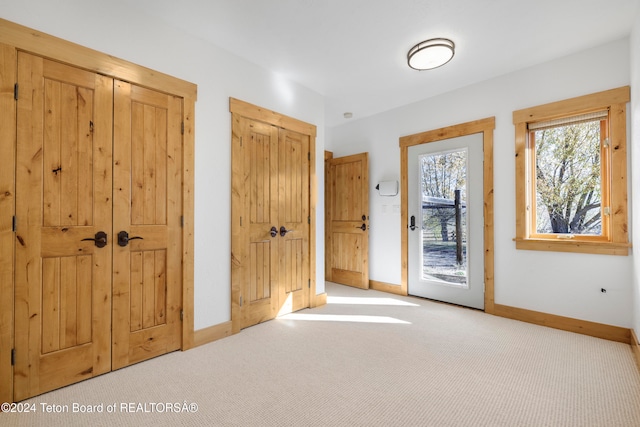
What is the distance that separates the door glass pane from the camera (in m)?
3.78

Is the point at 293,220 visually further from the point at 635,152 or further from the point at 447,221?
the point at 635,152

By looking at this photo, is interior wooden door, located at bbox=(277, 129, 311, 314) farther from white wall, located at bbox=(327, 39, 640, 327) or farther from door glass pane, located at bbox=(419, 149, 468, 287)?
door glass pane, located at bbox=(419, 149, 468, 287)

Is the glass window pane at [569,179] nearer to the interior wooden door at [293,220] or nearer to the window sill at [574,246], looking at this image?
the window sill at [574,246]

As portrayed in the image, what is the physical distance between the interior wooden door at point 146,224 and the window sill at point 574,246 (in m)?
3.46

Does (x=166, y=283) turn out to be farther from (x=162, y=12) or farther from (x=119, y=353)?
(x=162, y=12)

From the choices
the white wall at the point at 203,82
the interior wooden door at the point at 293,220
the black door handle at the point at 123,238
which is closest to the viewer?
the white wall at the point at 203,82

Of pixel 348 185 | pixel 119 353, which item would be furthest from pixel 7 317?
pixel 348 185

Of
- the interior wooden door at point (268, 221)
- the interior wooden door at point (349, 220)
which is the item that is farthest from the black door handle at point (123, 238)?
the interior wooden door at point (349, 220)

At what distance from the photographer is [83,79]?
2.08 m

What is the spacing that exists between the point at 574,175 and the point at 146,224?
398 centimetres

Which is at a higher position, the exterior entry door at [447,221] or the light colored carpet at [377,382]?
the exterior entry door at [447,221]

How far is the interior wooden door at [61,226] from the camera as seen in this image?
6.09 feet

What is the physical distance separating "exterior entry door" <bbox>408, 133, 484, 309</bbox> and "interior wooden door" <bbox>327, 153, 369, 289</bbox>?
0.73m

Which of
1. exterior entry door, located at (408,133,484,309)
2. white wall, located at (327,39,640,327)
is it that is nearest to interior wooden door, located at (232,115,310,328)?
white wall, located at (327,39,640,327)
